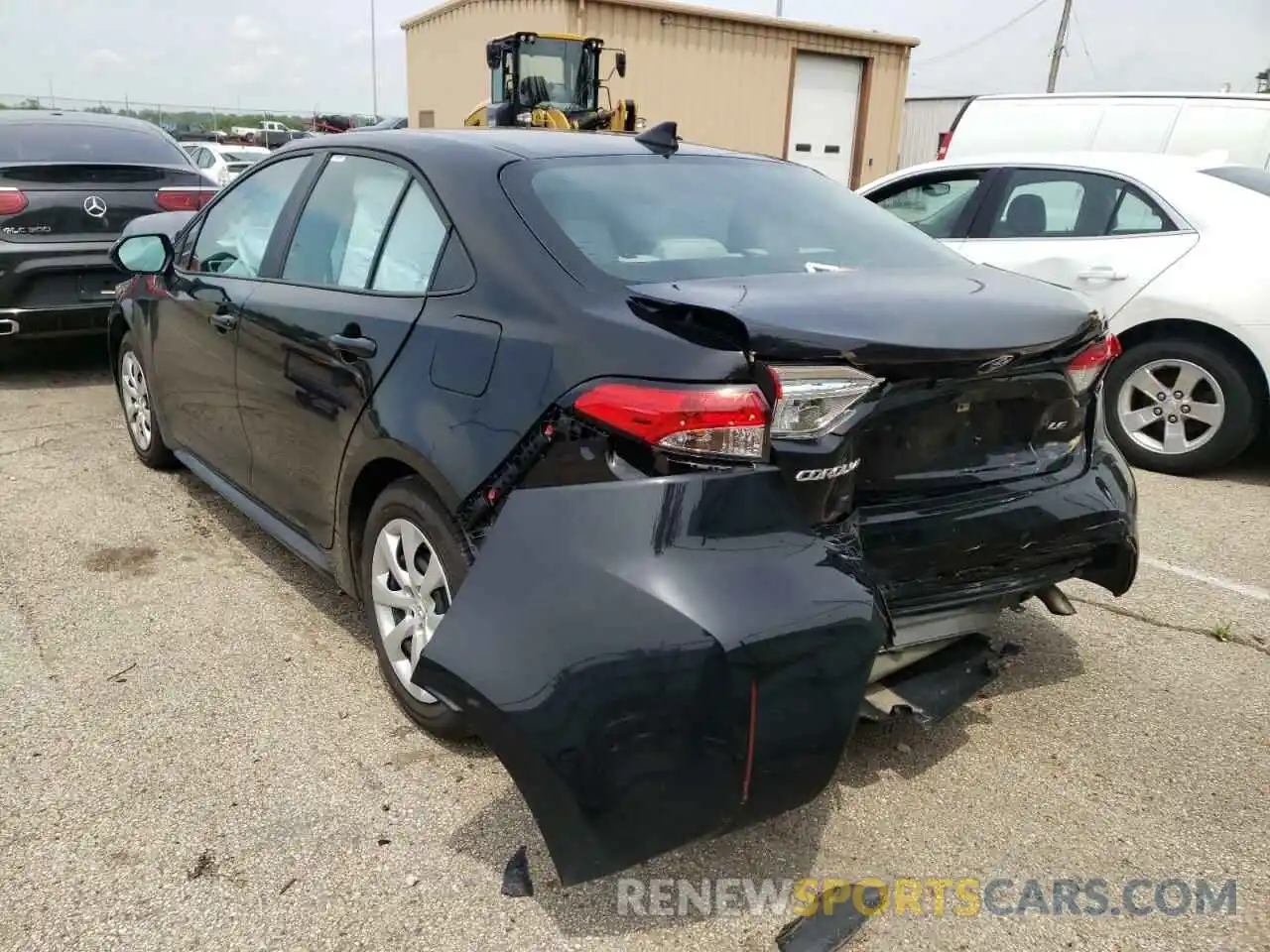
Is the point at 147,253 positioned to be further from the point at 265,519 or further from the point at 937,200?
the point at 937,200

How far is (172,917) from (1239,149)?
8.73 m

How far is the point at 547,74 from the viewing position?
15.1 metres

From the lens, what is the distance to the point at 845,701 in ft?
6.27

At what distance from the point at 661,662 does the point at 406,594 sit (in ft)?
3.76

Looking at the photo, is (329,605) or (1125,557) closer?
(1125,557)

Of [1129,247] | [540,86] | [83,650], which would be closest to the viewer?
[83,650]

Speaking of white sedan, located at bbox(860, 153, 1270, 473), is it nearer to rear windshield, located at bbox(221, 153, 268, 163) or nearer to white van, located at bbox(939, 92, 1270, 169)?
white van, located at bbox(939, 92, 1270, 169)

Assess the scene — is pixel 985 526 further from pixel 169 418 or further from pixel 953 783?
pixel 169 418

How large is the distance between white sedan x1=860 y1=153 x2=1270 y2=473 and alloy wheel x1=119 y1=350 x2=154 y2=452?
4.64m

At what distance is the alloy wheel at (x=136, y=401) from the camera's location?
4723mm

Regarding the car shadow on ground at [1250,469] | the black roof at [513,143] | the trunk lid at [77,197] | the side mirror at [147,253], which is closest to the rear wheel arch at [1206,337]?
the car shadow on ground at [1250,469]

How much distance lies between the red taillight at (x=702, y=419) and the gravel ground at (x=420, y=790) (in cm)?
102

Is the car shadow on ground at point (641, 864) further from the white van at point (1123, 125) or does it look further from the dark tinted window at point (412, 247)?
the white van at point (1123, 125)

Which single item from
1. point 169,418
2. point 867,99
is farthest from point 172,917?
point 867,99
